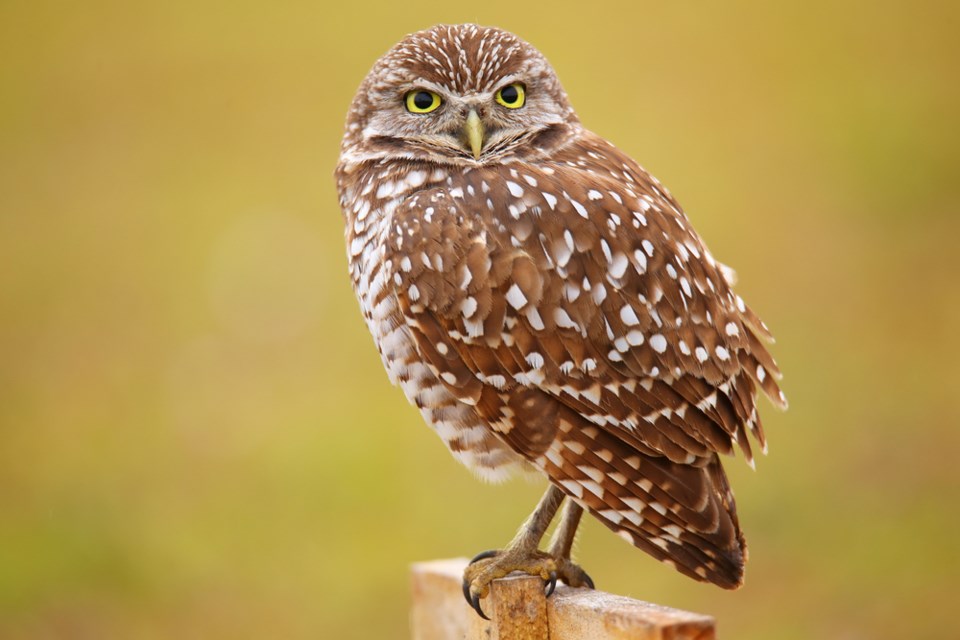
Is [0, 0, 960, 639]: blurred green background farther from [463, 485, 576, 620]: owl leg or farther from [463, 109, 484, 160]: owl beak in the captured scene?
[463, 109, 484, 160]: owl beak

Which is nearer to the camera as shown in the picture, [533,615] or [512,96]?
[533,615]

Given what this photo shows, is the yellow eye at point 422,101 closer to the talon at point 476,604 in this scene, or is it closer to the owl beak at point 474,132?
the owl beak at point 474,132

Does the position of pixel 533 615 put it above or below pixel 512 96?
below

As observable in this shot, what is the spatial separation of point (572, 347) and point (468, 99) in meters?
0.76

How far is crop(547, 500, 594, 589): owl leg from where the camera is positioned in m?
2.99

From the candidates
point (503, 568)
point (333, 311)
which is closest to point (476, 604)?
point (503, 568)

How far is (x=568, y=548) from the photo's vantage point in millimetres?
3059

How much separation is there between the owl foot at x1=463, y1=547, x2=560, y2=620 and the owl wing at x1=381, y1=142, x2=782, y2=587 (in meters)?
0.23

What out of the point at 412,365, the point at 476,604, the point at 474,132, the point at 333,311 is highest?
the point at 474,132

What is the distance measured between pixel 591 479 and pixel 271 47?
8.19m

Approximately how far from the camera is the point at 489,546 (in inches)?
221

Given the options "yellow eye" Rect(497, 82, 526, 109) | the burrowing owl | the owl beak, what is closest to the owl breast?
the burrowing owl

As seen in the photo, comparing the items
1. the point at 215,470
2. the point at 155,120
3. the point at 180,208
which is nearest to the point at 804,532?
the point at 215,470

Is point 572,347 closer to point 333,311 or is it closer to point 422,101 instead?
point 422,101
